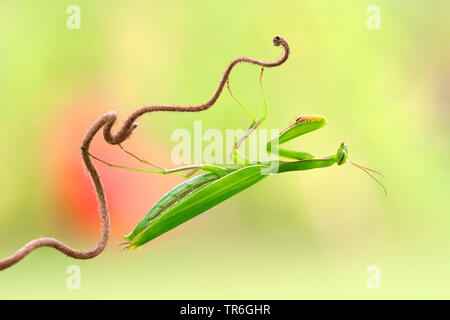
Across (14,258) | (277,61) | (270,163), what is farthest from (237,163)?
(14,258)

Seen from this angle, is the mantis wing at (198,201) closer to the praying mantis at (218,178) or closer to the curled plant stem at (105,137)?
the praying mantis at (218,178)

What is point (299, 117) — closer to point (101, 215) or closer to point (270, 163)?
point (270, 163)

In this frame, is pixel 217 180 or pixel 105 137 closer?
pixel 105 137

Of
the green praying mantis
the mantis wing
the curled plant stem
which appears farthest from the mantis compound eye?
the curled plant stem

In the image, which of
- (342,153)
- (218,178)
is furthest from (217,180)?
(342,153)

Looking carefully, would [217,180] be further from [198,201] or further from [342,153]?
[342,153]

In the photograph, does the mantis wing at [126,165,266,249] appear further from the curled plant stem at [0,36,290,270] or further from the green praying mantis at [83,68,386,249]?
the curled plant stem at [0,36,290,270]
